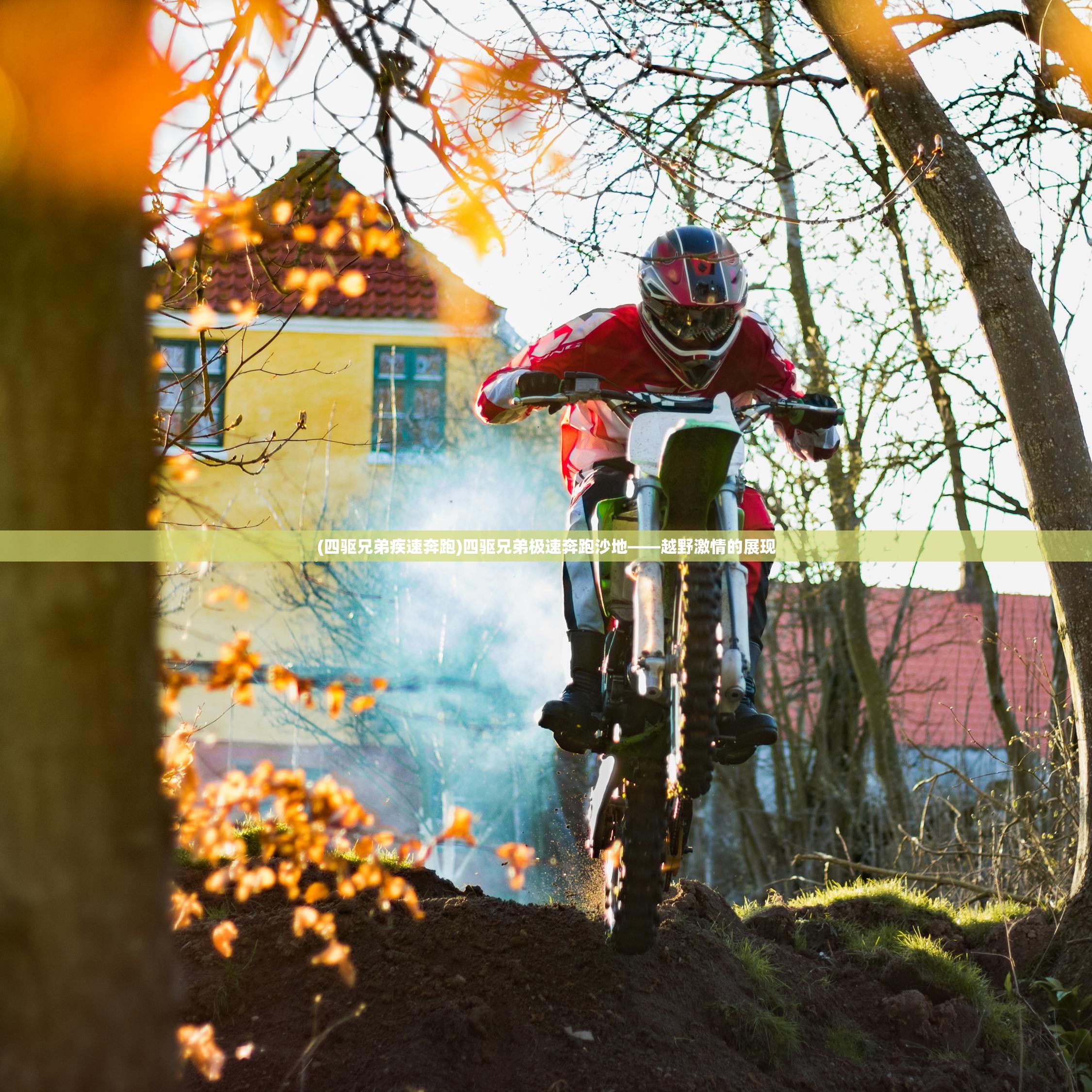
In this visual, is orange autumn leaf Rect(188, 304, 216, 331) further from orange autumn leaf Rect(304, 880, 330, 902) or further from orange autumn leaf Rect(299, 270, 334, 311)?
orange autumn leaf Rect(304, 880, 330, 902)

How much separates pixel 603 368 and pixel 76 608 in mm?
3333

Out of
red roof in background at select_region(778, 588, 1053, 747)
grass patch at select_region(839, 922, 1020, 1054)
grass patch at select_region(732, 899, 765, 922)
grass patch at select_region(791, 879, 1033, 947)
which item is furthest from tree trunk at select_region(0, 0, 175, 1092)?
red roof in background at select_region(778, 588, 1053, 747)

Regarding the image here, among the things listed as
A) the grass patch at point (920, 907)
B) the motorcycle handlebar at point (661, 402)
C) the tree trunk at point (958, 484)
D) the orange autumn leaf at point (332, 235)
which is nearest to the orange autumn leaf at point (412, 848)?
the orange autumn leaf at point (332, 235)

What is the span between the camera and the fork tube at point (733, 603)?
4.05 metres

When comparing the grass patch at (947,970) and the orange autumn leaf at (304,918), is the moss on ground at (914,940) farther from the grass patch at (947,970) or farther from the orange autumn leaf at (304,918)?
the orange autumn leaf at (304,918)

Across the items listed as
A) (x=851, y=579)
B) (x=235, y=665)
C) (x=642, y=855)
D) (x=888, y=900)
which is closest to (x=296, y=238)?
(x=235, y=665)

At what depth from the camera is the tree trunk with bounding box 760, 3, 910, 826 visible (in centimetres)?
1438

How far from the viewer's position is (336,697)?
114 inches

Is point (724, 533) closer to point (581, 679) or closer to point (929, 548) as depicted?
point (581, 679)

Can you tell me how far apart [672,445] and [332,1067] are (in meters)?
2.21

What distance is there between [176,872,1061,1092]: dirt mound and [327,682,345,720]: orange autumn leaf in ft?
3.47

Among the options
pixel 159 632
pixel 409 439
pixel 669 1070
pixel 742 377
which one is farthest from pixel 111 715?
pixel 409 439

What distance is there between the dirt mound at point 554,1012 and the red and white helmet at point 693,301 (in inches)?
87.5

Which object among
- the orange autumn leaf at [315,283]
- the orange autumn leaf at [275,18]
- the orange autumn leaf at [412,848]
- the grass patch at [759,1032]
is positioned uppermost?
the orange autumn leaf at [275,18]
